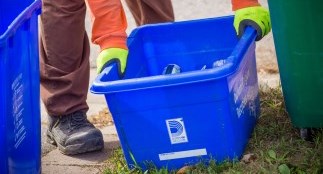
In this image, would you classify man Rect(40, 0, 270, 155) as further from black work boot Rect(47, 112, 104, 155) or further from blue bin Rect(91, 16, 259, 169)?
blue bin Rect(91, 16, 259, 169)

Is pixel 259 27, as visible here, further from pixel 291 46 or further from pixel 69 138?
pixel 69 138

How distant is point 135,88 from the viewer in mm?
2215

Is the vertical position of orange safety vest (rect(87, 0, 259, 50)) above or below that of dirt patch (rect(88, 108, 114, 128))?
above

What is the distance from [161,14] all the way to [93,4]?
659mm

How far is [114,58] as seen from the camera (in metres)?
2.46

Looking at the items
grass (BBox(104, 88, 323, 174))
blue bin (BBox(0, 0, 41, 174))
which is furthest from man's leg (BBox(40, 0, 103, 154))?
blue bin (BBox(0, 0, 41, 174))

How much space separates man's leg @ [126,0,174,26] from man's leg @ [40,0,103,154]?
0.36 m

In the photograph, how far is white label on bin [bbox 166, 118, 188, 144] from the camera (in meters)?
2.27

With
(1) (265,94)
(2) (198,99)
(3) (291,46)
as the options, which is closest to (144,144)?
(2) (198,99)

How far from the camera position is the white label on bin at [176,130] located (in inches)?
89.4

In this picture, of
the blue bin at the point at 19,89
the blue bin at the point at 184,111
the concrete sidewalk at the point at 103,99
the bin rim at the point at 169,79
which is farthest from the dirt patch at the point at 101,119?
the bin rim at the point at 169,79

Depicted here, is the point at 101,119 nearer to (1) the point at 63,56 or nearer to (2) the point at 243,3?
(1) the point at 63,56

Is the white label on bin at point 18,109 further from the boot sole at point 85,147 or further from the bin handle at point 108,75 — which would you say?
the boot sole at point 85,147

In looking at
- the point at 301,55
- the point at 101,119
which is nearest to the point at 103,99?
the point at 101,119
